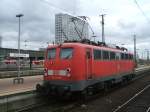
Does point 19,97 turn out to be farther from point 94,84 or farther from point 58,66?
point 94,84

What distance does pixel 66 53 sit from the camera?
656 inches

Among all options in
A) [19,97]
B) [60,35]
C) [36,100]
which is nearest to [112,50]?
[60,35]

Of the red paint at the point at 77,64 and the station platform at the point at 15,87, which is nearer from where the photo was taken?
the red paint at the point at 77,64

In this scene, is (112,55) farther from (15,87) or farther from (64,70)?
(15,87)

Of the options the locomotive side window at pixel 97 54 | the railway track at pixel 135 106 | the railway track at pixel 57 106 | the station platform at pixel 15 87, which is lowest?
the railway track at pixel 135 106

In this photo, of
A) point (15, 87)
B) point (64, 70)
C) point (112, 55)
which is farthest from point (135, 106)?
point (15, 87)

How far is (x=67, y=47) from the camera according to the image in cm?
1667

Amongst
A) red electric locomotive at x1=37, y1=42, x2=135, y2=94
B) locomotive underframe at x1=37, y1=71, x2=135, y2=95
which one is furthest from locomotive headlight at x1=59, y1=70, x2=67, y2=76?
locomotive underframe at x1=37, y1=71, x2=135, y2=95

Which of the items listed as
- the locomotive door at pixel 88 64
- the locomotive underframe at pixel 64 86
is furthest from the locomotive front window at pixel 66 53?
the locomotive underframe at pixel 64 86

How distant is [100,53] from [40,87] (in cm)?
472

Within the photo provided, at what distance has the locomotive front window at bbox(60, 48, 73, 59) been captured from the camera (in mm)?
16500

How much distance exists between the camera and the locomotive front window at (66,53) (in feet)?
54.1

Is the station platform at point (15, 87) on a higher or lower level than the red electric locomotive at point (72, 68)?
lower

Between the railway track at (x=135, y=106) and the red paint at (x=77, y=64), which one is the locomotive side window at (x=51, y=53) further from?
the railway track at (x=135, y=106)
